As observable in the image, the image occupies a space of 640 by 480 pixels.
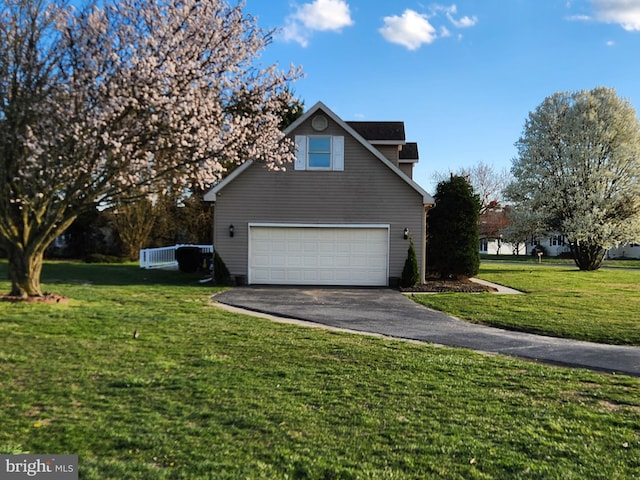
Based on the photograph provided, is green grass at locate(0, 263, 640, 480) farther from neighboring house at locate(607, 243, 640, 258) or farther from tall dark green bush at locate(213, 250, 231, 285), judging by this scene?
neighboring house at locate(607, 243, 640, 258)

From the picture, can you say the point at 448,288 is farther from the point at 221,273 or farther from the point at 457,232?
the point at 221,273

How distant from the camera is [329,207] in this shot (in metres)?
17.3

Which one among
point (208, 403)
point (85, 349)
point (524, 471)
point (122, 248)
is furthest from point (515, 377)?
point (122, 248)

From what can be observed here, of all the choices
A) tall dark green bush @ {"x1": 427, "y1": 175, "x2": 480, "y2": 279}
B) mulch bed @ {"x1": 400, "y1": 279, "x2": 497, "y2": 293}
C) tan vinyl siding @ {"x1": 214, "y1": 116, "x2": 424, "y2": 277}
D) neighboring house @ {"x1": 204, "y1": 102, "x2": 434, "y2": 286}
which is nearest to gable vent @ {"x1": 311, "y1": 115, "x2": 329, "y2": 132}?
neighboring house @ {"x1": 204, "y1": 102, "x2": 434, "y2": 286}

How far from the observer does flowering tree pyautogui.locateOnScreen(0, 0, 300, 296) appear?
32.2 feet

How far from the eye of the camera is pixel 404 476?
336cm

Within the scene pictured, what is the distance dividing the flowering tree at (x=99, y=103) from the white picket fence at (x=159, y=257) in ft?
43.0

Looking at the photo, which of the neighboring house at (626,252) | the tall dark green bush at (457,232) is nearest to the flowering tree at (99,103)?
the tall dark green bush at (457,232)

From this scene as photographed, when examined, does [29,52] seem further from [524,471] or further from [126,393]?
[524,471]

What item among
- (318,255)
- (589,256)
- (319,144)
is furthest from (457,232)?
(589,256)

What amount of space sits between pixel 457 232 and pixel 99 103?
13.1 metres

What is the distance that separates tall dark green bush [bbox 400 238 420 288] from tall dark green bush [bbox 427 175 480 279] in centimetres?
206

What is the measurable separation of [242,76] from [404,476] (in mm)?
10639

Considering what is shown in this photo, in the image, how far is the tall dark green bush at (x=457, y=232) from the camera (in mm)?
18422
